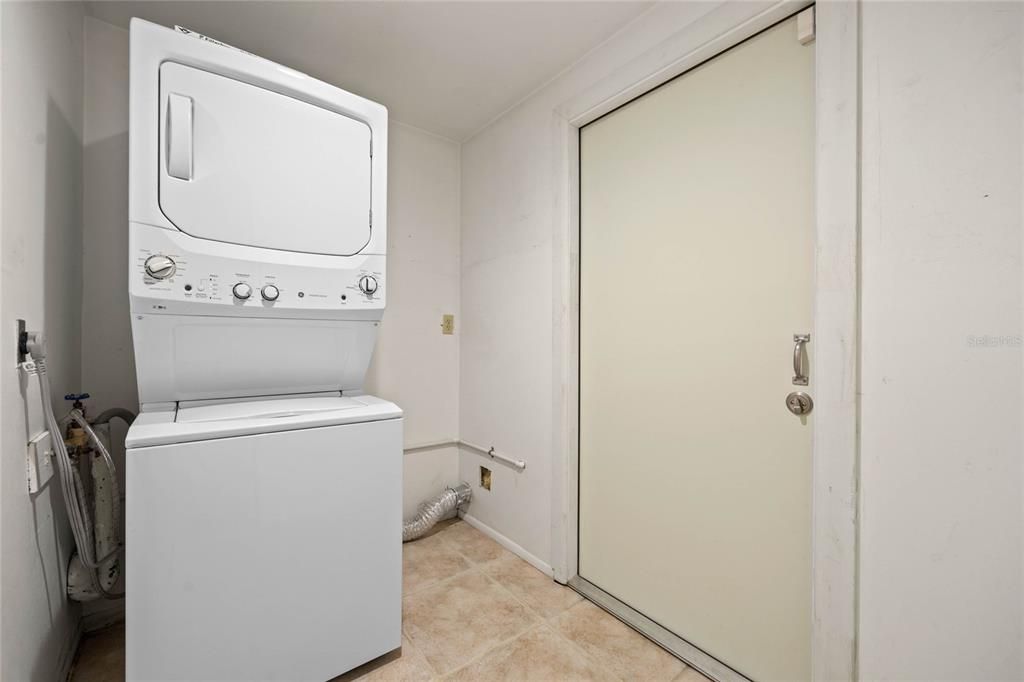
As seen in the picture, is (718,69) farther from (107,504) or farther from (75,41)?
(107,504)

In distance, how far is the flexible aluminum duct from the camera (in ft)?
7.41

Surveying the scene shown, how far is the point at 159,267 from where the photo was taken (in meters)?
1.13

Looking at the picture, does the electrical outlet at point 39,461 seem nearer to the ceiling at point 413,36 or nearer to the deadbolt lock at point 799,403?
the ceiling at point 413,36

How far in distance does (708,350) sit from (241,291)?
150cm

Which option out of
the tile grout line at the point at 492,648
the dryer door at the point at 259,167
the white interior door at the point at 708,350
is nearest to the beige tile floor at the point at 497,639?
the tile grout line at the point at 492,648

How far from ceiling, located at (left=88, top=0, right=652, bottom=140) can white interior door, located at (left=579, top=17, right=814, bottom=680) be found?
0.36m

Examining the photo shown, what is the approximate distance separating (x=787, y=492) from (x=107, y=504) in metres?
2.18

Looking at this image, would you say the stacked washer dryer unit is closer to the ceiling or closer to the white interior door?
the ceiling

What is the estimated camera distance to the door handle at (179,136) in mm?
1148

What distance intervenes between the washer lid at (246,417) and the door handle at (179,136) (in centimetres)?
68

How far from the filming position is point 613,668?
142 centimetres

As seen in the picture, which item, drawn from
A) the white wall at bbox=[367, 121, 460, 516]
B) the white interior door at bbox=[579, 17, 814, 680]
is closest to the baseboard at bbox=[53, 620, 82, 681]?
the white wall at bbox=[367, 121, 460, 516]

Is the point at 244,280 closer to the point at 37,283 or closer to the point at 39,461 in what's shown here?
the point at 37,283

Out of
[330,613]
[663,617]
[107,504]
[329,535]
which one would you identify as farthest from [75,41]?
[663,617]
